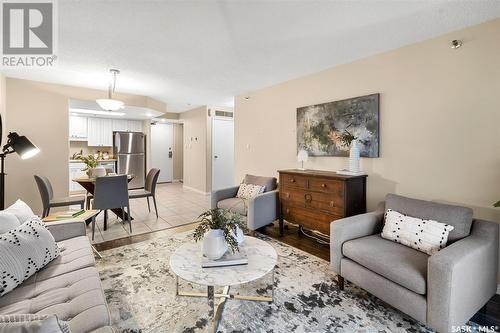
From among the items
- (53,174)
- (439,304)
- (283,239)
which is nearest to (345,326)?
(439,304)

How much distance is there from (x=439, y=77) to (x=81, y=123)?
7.85 metres

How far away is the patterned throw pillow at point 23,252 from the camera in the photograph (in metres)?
1.41

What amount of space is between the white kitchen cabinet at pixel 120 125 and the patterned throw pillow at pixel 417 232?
7357 millimetres

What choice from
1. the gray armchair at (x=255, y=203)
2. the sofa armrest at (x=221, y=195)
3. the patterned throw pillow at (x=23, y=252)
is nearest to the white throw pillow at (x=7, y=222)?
the patterned throw pillow at (x=23, y=252)

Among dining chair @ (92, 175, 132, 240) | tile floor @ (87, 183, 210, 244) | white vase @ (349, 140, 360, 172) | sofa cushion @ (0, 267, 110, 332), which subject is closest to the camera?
sofa cushion @ (0, 267, 110, 332)

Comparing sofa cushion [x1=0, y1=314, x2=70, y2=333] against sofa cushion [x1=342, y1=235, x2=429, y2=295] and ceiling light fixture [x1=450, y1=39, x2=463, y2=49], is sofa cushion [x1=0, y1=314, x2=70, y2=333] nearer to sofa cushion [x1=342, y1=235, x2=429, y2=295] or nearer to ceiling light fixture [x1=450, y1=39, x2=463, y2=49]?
sofa cushion [x1=342, y1=235, x2=429, y2=295]

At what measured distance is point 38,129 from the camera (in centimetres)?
423

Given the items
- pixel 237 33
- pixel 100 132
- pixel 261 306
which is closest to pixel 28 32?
pixel 237 33

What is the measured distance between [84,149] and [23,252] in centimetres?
653

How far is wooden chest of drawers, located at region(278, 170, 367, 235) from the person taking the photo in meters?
2.81

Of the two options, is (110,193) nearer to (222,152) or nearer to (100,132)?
(222,152)

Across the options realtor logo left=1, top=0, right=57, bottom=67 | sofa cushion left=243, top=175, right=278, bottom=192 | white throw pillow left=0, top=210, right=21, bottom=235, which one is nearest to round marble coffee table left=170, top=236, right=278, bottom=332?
white throw pillow left=0, top=210, right=21, bottom=235

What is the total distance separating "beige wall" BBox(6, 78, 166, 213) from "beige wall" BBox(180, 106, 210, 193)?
2.65 m

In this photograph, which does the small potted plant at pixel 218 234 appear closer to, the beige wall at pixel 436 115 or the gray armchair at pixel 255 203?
the gray armchair at pixel 255 203
